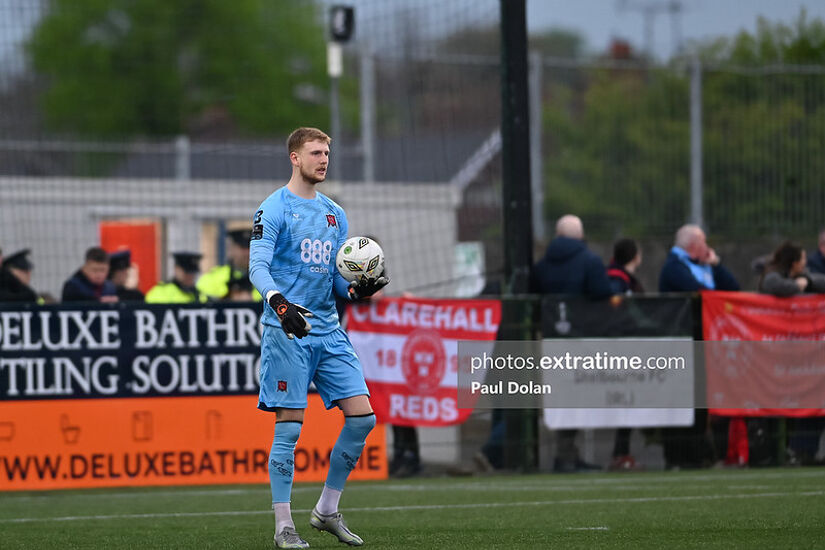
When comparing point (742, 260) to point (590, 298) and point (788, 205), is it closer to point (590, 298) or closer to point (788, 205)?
point (788, 205)

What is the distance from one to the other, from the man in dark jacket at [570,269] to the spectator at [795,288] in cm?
162

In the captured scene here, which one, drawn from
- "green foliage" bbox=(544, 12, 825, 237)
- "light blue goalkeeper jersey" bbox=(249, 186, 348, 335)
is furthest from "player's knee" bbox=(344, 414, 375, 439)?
"green foliage" bbox=(544, 12, 825, 237)

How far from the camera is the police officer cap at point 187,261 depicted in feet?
45.6

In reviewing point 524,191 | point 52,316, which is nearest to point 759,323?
point 524,191

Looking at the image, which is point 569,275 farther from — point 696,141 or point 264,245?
point 696,141

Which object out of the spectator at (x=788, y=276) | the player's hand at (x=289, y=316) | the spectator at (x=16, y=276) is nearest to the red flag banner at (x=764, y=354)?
the spectator at (x=788, y=276)

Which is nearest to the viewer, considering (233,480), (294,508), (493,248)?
(294,508)

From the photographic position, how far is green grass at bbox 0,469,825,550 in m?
7.73

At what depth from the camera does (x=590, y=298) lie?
41.6 feet

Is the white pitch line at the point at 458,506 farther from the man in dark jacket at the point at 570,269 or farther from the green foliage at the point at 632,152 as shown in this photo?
the green foliage at the point at 632,152

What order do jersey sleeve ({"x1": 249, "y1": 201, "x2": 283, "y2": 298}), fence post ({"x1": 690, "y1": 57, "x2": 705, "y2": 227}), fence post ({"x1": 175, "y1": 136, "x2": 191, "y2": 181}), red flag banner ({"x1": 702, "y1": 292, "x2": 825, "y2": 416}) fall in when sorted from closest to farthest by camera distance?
1. jersey sleeve ({"x1": 249, "y1": 201, "x2": 283, "y2": 298})
2. red flag banner ({"x1": 702, "y1": 292, "x2": 825, "y2": 416})
3. fence post ({"x1": 690, "y1": 57, "x2": 705, "y2": 227})
4. fence post ({"x1": 175, "y1": 136, "x2": 191, "y2": 181})

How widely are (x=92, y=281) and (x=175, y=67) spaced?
146 feet

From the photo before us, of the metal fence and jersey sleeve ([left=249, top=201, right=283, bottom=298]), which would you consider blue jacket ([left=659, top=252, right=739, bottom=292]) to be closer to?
the metal fence

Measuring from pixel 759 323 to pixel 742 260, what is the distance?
6.62 metres
